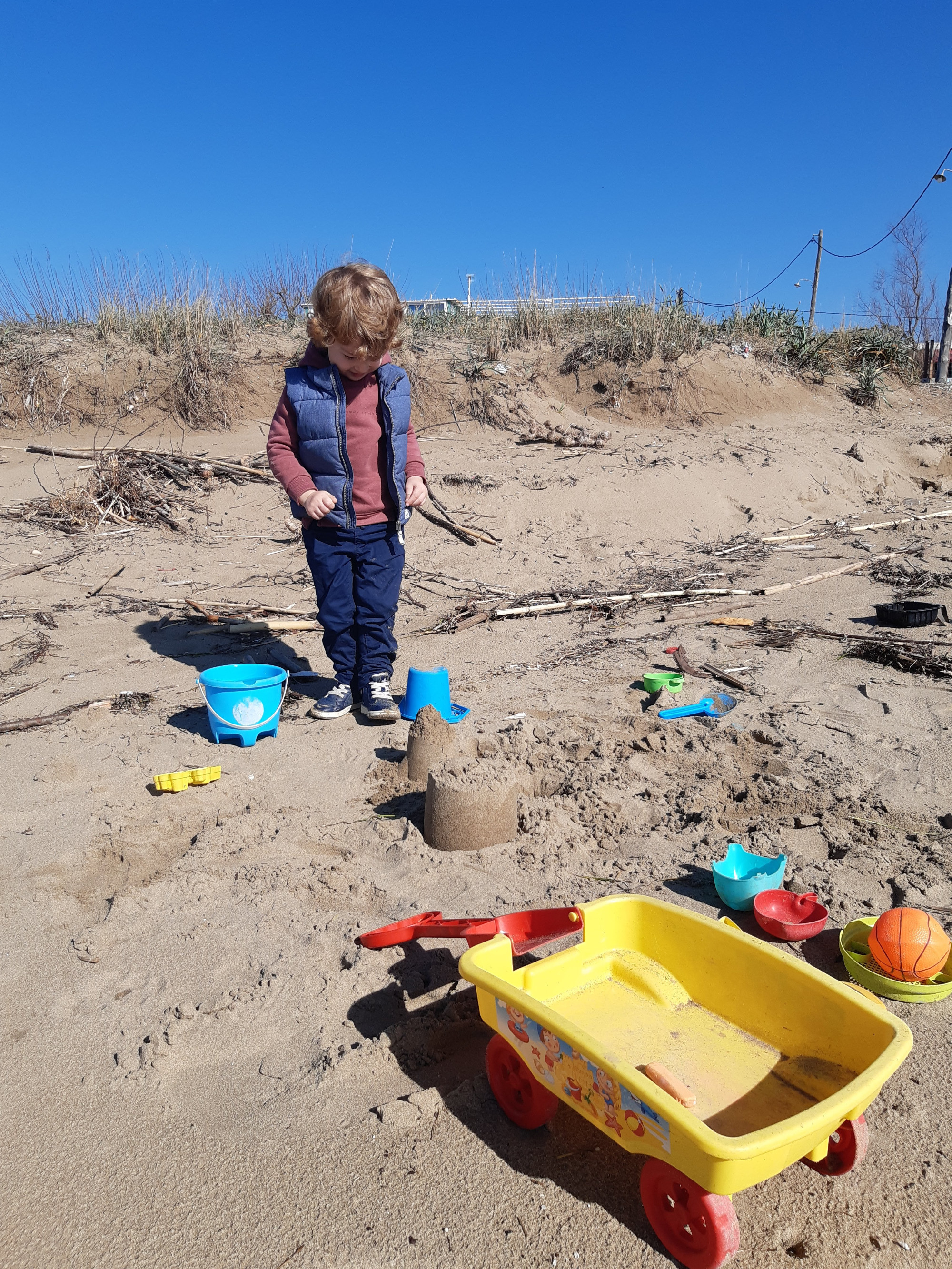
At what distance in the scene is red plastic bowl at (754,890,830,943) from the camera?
7.25 feet

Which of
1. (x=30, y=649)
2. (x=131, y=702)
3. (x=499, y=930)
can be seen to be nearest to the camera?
(x=499, y=930)

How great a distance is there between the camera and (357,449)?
3.72 meters

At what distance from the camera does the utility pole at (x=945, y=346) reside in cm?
1481

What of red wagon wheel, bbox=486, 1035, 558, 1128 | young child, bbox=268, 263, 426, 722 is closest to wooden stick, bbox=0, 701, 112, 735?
young child, bbox=268, 263, 426, 722

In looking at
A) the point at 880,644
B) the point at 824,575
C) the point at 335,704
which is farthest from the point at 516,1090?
the point at 824,575

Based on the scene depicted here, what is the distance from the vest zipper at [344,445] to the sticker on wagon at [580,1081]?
2471 mm

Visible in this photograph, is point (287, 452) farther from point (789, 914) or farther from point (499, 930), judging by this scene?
point (789, 914)

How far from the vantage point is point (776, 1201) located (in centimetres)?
153

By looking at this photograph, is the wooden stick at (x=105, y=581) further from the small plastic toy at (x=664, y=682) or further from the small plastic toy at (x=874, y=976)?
the small plastic toy at (x=874, y=976)

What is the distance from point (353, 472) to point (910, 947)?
273cm

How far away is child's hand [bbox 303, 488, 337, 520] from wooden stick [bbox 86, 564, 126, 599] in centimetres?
300

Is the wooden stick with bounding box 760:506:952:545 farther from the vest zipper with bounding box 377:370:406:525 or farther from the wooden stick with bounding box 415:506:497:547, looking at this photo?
the vest zipper with bounding box 377:370:406:525

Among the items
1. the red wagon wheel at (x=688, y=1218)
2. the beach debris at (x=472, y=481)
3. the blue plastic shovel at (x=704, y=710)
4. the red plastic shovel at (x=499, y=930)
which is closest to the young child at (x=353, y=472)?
the blue plastic shovel at (x=704, y=710)

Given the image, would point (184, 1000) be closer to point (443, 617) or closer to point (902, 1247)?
point (902, 1247)
